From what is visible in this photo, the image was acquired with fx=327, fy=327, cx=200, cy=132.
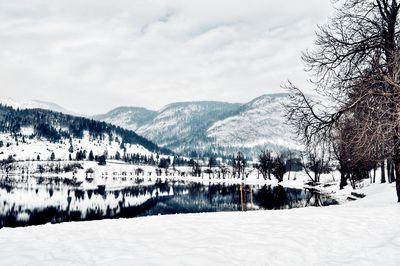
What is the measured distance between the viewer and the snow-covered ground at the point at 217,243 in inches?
340

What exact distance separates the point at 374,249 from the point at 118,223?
1028 centimetres

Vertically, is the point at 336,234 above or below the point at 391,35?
below

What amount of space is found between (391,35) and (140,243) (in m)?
15.8

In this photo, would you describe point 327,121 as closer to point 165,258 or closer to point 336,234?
point 336,234

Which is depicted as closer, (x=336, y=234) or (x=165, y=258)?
(x=165, y=258)

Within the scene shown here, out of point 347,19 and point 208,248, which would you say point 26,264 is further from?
point 347,19

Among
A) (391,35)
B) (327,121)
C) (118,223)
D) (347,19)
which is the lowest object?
(118,223)

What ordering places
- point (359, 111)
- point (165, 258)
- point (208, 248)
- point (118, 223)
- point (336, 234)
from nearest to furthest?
point (165, 258) → point (208, 248) → point (336, 234) → point (118, 223) → point (359, 111)

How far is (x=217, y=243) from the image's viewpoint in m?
10.2

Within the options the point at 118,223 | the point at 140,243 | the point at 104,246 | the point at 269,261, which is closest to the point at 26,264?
the point at 104,246

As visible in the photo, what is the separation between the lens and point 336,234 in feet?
38.5

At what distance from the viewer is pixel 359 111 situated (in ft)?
53.3

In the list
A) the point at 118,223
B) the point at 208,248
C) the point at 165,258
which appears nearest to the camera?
the point at 165,258

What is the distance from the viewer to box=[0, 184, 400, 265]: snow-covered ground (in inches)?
340
